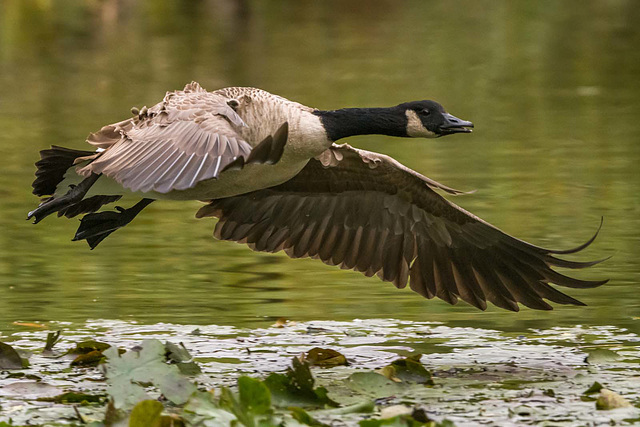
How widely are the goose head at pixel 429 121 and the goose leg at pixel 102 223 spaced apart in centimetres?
188

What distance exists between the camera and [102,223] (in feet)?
29.8

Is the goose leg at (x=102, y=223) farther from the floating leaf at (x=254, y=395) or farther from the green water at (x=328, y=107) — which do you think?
the floating leaf at (x=254, y=395)

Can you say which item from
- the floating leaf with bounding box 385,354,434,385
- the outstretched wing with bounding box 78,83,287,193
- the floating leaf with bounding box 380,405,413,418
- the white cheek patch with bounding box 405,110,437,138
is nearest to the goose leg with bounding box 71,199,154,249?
the outstretched wing with bounding box 78,83,287,193

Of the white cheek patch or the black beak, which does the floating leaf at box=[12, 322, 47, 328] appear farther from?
the black beak

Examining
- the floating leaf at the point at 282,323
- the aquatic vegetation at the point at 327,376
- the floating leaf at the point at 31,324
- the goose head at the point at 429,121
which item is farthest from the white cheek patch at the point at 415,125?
the floating leaf at the point at 31,324

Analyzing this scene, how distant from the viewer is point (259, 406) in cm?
632

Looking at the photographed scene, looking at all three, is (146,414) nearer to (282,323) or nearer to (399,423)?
(399,423)

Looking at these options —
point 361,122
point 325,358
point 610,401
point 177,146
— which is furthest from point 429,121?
point 610,401

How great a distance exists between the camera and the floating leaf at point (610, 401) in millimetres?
6656

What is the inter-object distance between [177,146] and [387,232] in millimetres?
2411

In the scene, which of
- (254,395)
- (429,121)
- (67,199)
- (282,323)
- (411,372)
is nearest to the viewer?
(254,395)

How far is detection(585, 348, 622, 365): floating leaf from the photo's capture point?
7680 mm

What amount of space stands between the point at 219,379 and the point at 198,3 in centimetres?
3528

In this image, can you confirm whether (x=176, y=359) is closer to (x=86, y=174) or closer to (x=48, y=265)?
(x=86, y=174)
